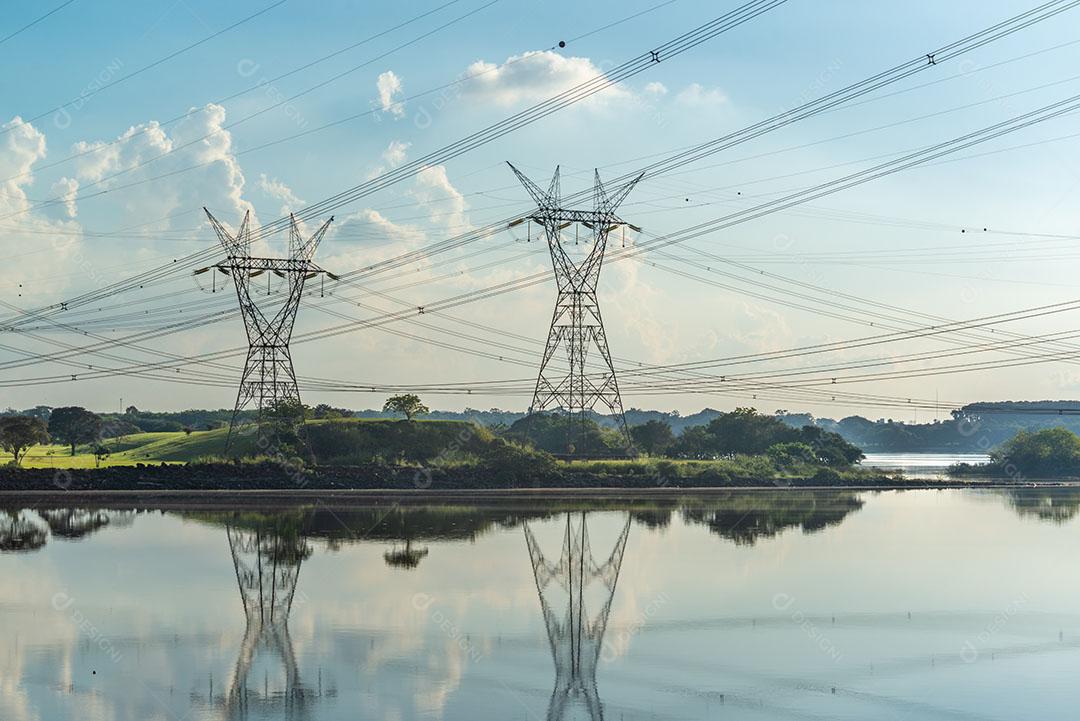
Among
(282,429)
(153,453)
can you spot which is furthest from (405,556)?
(153,453)

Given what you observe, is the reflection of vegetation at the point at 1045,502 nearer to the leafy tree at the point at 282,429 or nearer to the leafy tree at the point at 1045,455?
the leafy tree at the point at 1045,455

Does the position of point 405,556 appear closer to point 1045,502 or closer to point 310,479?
point 310,479

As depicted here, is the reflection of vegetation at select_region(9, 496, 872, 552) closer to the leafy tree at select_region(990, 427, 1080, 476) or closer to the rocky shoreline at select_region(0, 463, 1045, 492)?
the rocky shoreline at select_region(0, 463, 1045, 492)

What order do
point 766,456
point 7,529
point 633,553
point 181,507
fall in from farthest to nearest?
point 766,456 < point 181,507 < point 7,529 < point 633,553

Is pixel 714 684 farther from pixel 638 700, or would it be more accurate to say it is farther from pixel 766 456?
pixel 766 456

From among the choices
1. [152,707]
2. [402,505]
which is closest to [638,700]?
[152,707]
